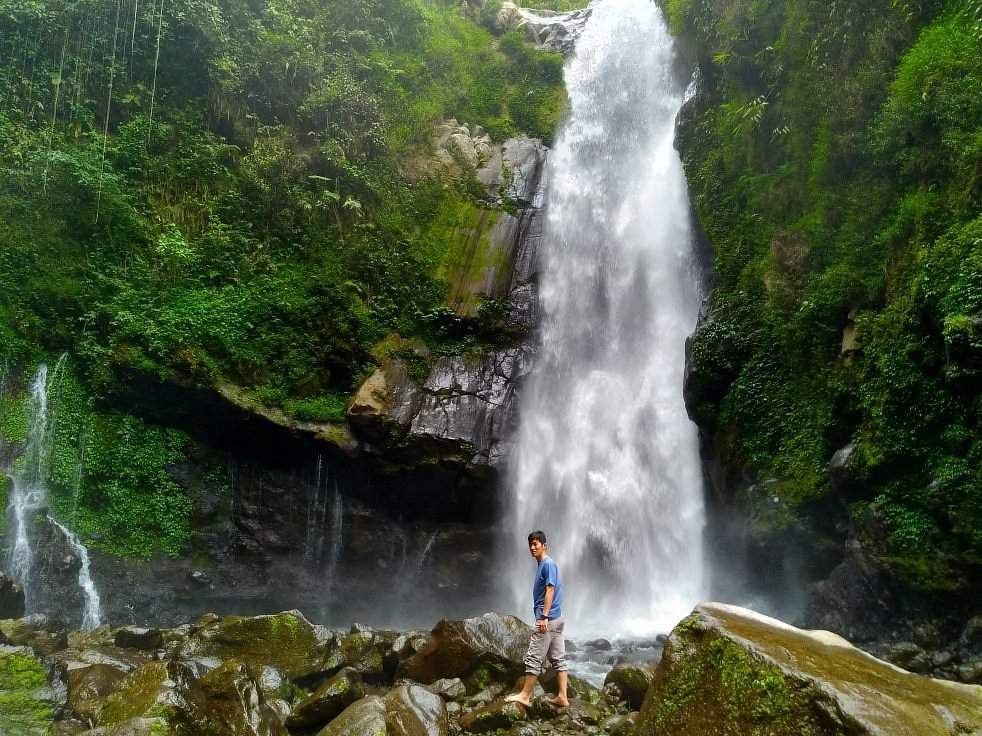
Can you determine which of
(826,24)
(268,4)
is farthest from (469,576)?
(268,4)

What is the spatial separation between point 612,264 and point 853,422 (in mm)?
8342

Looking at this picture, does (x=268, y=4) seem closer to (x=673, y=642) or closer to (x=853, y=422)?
(x=853, y=422)

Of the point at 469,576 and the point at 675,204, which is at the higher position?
the point at 675,204

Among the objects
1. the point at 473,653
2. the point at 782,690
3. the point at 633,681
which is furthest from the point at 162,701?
the point at 782,690

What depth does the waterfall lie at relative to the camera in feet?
36.5

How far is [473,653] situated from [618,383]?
9.16 meters

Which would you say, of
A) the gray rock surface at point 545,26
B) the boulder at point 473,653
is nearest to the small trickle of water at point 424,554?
the boulder at point 473,653

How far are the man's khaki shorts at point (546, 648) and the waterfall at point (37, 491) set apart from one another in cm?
973

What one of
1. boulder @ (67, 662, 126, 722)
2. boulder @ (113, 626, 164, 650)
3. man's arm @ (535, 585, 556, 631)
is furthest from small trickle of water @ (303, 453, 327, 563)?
man's arm @ (535, 585, 556, 631)

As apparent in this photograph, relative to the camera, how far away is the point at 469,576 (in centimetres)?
1388

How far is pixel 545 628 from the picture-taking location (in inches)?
226

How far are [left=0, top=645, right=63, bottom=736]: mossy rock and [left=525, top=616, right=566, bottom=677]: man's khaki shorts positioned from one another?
4.26 m

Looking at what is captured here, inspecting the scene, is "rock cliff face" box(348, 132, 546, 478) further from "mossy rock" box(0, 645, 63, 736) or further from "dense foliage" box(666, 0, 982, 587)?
"mossy rock" box(0, 645, 63, 736)

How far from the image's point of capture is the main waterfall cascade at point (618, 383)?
12664 millimetres
